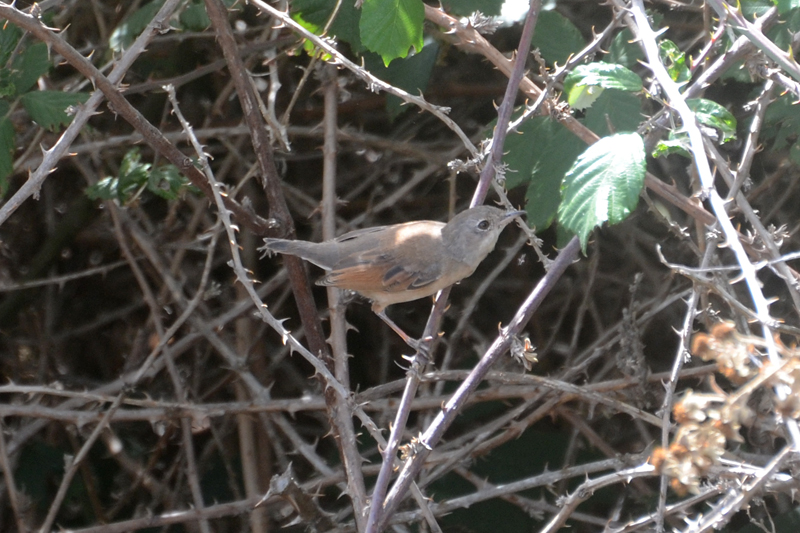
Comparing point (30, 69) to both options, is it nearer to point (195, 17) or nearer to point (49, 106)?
point (49, 106)

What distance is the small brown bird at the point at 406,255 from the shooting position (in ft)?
11.6

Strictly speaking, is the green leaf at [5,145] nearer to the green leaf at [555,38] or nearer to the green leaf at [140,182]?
the green leaf at [140,182]

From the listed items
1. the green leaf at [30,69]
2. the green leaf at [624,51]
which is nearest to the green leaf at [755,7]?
the green leaf at [624,51]

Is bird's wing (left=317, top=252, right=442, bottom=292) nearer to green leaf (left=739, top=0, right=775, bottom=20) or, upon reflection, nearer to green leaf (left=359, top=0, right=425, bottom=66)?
green leaf (left=359, top=0, right=425, bottom=66)

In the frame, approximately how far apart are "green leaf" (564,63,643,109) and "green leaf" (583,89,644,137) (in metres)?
0.31

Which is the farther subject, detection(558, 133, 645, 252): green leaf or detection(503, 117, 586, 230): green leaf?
detection(503, 117, 586, 230): green leaf

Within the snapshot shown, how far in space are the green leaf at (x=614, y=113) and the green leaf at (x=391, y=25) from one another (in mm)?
711

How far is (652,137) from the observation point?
8.56 ft

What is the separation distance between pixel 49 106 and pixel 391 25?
4.65 ft


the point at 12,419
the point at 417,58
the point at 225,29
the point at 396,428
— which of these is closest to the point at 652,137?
the point at 396,428

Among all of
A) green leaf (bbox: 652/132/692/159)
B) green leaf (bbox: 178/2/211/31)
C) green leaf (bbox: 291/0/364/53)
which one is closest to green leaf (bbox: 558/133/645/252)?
green leaf (bbox: 652/132/692/159)

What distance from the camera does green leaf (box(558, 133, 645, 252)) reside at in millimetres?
2180

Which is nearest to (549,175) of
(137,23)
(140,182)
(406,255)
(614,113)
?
(614,113)

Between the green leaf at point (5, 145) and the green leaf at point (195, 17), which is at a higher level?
the green leaf at point (195, 17)
